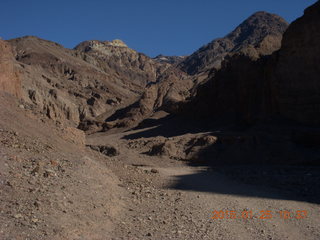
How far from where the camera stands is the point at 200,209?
8.40 m

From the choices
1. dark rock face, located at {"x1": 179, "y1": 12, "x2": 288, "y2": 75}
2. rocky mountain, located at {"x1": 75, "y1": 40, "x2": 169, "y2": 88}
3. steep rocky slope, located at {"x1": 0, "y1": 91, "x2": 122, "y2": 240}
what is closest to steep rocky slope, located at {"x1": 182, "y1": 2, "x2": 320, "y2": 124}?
steep rocky slope, located at {"x1": 0, "y1": 91, "x2": 122, "y2": 240}

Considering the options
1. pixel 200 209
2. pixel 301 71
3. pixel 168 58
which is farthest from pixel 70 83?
pixel 168 58

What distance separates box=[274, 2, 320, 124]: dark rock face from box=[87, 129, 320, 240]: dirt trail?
11240 millimetres

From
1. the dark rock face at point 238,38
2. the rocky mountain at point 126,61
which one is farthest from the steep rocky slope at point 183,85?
the rocky mountain at point 126,61

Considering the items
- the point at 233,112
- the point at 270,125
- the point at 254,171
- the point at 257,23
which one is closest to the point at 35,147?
the point at 254,171

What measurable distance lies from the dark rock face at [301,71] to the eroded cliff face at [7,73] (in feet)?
52.2

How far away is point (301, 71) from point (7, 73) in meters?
16.8

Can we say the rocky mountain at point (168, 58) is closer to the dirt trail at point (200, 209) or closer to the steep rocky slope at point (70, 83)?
the steep rocky slope at point (70, 83)

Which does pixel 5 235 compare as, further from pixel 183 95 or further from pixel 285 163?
pixel 183 95

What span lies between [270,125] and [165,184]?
12.4 meters
